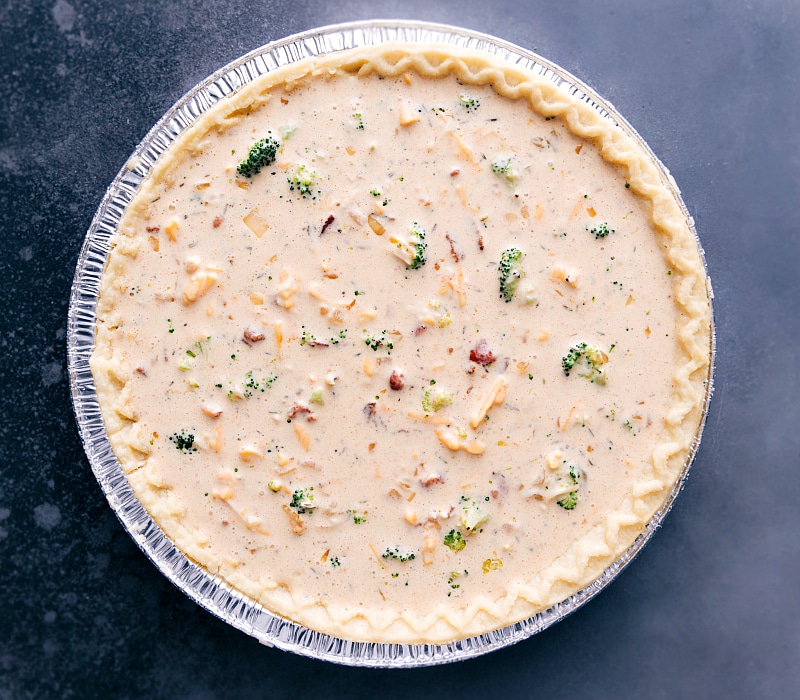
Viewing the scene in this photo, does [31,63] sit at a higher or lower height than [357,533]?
higher

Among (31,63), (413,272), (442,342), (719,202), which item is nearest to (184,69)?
(31,63)

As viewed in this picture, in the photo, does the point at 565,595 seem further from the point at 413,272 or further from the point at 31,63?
the point at 31,63

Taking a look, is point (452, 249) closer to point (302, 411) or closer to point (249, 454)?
point (302, 411)

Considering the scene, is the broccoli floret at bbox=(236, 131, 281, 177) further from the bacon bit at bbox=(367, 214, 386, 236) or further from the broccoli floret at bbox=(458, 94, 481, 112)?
the broccoli floret at bbox=(458, 94, 481, 112)

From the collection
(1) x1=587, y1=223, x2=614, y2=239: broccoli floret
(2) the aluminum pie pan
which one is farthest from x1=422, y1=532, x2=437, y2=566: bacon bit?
(1) x1=587, y1=223, x2=614, y2=239: broccoli floret

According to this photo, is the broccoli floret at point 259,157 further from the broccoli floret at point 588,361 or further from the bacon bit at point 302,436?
the broccoli floret at point 588,361

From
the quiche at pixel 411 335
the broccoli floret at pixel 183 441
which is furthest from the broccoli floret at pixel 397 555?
the broccoli floret at pixel 183 441
